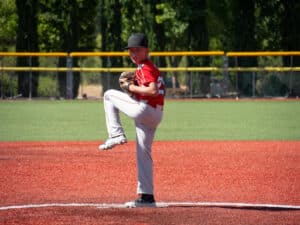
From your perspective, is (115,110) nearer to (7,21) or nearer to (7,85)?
A: (7,85)

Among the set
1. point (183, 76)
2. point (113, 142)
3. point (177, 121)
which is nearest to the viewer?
point (113, 142)

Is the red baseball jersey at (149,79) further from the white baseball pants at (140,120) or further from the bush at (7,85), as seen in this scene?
the bush at (7,85)

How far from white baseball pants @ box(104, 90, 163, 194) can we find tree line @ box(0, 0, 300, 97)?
96.6 ft

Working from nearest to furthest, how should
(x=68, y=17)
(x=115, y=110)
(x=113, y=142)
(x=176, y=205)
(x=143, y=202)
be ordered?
(x=113, y=142), (x=115, y=110), (x=143, y=202), (x=176, y=205), (x=68, y=17)

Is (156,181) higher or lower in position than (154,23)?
lower

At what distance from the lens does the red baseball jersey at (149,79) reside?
8.71 m

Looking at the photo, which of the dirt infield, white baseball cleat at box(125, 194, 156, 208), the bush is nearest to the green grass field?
the bush

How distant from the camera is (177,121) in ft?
80.0

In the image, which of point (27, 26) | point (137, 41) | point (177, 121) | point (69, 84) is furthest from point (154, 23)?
point (137, 41)

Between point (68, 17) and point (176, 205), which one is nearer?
point (176, 205)

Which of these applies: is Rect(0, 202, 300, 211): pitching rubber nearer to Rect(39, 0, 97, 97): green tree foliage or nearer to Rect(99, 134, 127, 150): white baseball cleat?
Rect(99, 134, 127, 150): white baseball cleat

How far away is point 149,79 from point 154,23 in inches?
1598

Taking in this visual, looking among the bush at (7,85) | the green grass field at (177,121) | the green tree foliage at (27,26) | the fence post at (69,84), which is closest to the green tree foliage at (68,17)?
the green tree foliage at (27,26)

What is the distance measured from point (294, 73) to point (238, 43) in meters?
8.44
